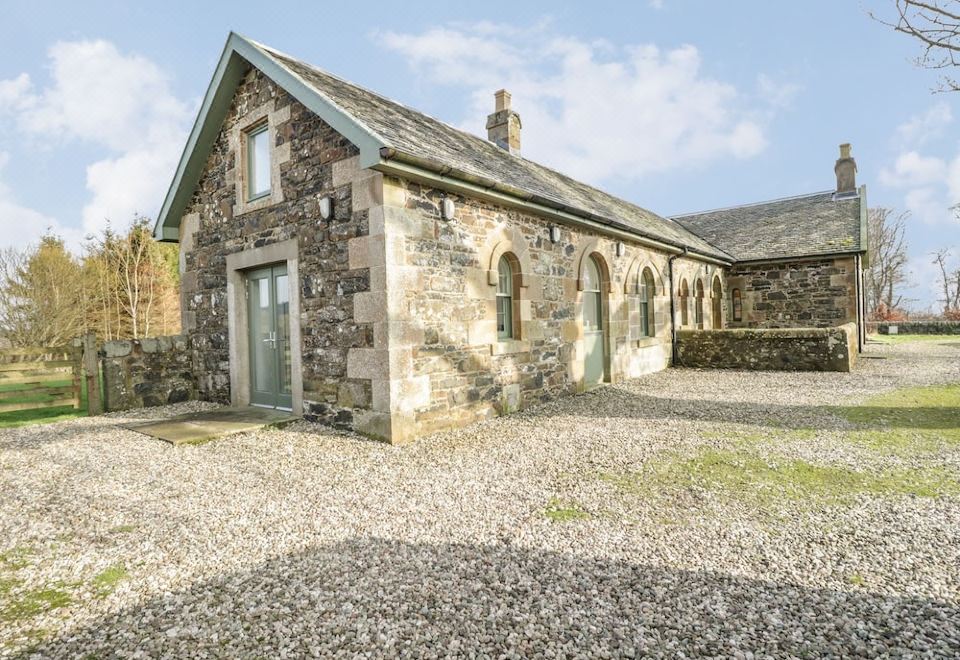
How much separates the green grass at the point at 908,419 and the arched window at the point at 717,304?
8.79 metres

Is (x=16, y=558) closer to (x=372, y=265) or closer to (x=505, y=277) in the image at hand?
(x=372, y=265)

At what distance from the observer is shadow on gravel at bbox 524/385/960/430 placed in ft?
23.2

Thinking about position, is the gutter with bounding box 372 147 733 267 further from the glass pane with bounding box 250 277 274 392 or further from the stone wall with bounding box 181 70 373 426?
the glass pane with bounding box 250 277 274 392

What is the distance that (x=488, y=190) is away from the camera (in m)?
7.67

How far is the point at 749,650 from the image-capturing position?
2.39 metres

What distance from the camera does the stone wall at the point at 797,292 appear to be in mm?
17469

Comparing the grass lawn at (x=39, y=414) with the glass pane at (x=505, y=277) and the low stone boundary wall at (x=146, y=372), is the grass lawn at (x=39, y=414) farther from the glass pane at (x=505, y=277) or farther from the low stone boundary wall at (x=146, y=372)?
the glass pane at (x=505, y=277)

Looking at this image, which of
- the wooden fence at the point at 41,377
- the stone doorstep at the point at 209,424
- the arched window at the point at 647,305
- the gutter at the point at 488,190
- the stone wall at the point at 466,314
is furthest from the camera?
the arched window at the point at 647,305

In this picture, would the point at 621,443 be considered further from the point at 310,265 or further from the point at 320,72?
the point at 320,72

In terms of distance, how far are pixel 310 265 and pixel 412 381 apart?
2407 millimetres

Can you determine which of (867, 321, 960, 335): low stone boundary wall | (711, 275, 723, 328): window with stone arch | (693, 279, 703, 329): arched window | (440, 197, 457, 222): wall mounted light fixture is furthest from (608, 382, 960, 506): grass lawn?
(867, 321, 960, 335): low stone boundary wall

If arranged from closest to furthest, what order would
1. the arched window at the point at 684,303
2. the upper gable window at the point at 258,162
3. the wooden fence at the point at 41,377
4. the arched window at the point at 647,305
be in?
the wooden fence at the point at 41,377 → the upper gable window at the point at 258,162 → the arched window at the point at 647,305 → the arched window at the point at 684,303

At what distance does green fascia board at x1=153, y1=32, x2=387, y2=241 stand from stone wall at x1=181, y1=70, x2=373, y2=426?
0.18 metres

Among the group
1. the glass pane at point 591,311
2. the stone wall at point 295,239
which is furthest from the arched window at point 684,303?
the stone wall at point 295,239
